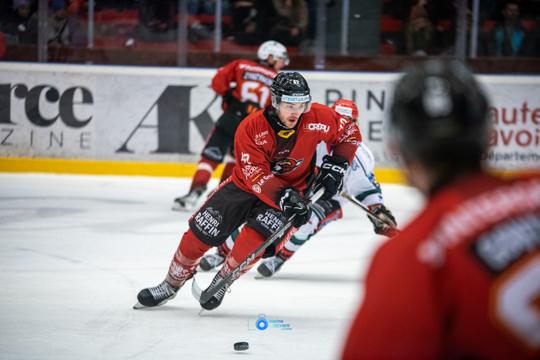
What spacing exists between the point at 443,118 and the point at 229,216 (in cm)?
275

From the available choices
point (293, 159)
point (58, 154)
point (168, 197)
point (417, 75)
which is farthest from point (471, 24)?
point (417, 75)

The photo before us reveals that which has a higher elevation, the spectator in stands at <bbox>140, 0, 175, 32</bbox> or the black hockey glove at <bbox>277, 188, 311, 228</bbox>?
the spectator in stands at <bbox>140, 0, 175, 32</bbox>

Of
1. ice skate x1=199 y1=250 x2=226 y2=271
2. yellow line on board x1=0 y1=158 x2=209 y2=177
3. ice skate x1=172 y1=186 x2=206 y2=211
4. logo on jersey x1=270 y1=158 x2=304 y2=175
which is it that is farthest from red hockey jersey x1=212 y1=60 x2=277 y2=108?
logo on jersey x1=270 y1=158 x2=304 y2=175

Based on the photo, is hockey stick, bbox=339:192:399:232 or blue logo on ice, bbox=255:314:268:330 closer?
blue logo on ice, bbox=255:314:268:330

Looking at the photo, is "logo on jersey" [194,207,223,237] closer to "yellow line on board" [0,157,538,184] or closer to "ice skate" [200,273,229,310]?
"ice skate" [200,273,229,310]

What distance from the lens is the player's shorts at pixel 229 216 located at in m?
3.78

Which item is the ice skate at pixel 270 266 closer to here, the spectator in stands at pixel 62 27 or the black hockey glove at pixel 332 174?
the black hockey glove at pixel 332 174

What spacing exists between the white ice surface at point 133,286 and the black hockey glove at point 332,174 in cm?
54

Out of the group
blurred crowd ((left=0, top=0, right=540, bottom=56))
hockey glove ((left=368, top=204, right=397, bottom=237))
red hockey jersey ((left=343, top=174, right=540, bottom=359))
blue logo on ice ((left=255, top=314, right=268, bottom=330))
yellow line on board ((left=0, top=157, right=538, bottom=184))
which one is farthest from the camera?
blurred crowd ((left=0, top=0, right=540, bottom=56))

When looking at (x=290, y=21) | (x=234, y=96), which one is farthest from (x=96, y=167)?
(x=290, y=21)

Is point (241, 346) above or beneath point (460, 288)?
beneath

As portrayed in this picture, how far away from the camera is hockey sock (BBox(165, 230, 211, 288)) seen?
3836mm

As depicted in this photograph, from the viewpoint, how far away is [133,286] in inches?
177

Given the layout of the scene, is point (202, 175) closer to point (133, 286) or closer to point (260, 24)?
point (260, 24)
